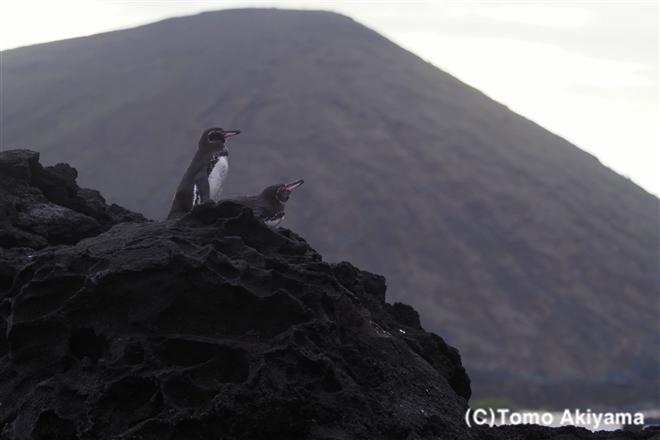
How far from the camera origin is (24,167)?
6781 mm

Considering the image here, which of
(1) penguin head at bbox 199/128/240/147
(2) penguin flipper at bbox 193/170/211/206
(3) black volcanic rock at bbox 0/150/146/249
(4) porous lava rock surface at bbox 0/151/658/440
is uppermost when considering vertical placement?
(1) penguin head at bbox 199/128/240/147

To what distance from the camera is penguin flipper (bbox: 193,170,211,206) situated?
372 inches

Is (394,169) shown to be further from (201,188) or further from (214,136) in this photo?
(201,188)

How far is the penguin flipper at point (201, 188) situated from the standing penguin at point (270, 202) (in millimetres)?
1154

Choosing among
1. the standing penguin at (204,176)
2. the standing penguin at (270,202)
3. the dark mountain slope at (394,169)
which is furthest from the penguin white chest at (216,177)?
the dark mountain slope at (394,169)

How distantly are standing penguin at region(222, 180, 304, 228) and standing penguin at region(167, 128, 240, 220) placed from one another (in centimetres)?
118

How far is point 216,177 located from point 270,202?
1699 millimetres

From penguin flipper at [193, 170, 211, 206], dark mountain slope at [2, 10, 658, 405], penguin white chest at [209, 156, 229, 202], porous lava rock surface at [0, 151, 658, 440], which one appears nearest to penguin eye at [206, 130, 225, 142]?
penguin white chest at [209, 156, 229, 202]

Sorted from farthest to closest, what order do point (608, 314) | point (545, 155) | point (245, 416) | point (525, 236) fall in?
point (545, 155), point (525, 236), point (608, 314), point (245, 416)

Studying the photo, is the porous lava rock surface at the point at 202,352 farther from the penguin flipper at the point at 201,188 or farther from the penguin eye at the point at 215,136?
the penguin eye at the point at 215,136

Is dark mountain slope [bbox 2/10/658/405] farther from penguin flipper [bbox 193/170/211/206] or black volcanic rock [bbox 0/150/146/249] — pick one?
black volcanic rock [bbox 0/150/146/249]

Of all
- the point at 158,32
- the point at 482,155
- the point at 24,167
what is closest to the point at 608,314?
the point at 482,155

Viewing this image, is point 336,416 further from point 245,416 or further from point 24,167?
point 24,167

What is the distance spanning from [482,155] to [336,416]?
42.5m
